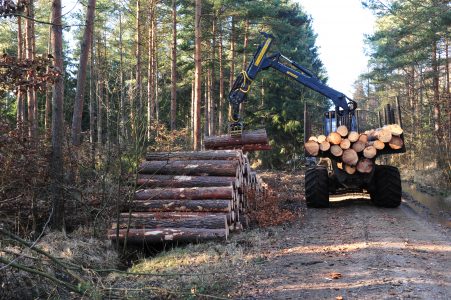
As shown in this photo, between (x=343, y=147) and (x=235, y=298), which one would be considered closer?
(x=235, y=298)

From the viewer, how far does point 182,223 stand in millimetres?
→ 8227

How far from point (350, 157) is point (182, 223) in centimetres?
524

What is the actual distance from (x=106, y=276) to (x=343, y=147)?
710 cm

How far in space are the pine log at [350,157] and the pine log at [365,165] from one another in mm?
193

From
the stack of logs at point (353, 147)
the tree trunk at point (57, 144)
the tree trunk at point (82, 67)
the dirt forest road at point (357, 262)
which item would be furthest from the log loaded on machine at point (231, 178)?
the tree trunk at point (82, 67)

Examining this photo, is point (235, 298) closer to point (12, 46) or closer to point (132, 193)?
point (132, 193)

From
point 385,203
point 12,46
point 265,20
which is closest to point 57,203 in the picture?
point 385,203

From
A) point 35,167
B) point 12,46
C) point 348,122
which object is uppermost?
point 12,46

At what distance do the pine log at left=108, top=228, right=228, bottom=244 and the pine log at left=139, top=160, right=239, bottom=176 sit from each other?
1789 mm

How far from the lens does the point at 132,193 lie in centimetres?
809

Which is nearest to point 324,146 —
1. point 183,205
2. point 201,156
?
point 201,156

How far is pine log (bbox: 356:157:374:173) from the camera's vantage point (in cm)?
1141

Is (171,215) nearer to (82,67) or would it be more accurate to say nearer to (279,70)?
(82,67)

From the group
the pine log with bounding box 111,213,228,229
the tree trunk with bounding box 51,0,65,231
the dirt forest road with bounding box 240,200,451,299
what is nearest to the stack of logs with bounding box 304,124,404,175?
the dirt forest road with bounding box 240,200,451,299
